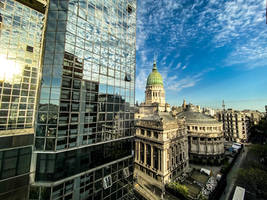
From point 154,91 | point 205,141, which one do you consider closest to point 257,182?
point 205,141

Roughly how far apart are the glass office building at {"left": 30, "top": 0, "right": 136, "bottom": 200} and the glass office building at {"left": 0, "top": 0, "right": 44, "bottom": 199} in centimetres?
213

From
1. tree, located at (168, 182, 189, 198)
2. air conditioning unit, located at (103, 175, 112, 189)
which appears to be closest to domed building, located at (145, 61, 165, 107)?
tree, located at (168, 182, 189, 198)

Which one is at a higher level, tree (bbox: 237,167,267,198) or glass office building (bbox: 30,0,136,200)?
glass office building (bbox: 30,0,136,200)

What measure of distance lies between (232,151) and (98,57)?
78.6 meters

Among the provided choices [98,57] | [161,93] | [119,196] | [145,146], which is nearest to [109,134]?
[119,196]

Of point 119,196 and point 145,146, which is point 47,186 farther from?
point 145,146

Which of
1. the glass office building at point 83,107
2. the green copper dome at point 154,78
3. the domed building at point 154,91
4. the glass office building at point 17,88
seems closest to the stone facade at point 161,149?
the glass office building at point 83,107

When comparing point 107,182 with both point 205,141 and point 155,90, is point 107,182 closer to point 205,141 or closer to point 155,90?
point 205,141

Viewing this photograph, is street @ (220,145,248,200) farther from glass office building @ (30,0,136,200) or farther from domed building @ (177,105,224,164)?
glass office building @ (30,0,136,200)

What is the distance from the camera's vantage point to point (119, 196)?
21031mm

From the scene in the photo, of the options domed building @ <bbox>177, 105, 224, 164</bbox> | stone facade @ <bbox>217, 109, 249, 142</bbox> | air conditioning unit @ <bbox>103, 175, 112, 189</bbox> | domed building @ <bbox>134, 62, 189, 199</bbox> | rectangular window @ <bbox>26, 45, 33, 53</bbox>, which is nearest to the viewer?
rectangular window @ <bbox>26, 45, 33, 53</bbox>

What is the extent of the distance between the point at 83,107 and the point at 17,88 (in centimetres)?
890

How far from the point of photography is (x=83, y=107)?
55.9ft

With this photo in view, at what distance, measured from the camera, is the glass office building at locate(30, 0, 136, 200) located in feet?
47.1
